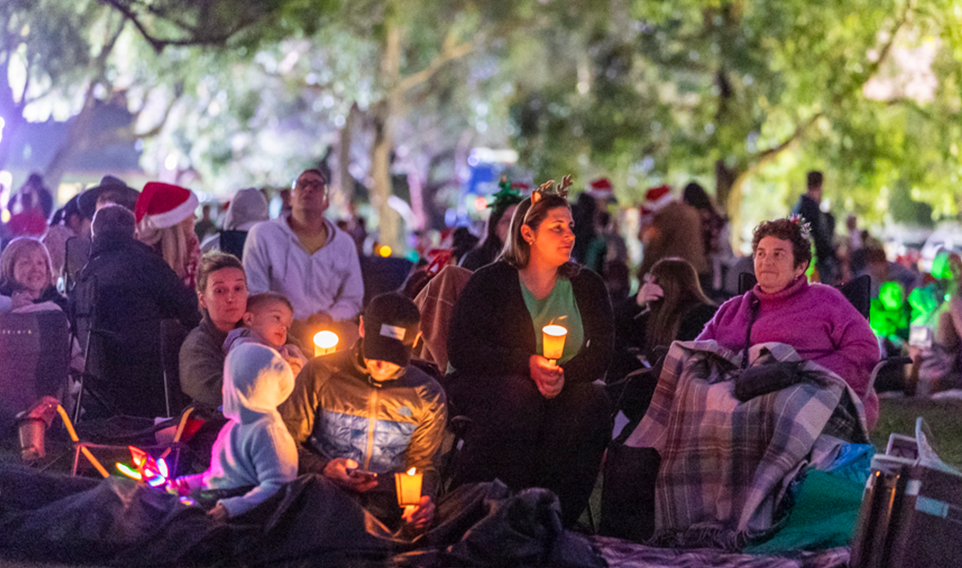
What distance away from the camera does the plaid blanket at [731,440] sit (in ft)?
16.6

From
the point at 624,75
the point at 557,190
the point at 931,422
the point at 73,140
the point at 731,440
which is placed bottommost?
the point at 931,422

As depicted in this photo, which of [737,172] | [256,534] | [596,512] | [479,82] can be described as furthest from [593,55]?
[256,534]

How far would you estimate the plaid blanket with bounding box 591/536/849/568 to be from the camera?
185 inches

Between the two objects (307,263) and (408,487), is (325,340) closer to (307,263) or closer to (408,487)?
(408,487)

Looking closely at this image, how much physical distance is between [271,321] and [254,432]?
827 millimetres

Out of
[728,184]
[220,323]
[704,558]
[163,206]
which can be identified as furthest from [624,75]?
[704,558]

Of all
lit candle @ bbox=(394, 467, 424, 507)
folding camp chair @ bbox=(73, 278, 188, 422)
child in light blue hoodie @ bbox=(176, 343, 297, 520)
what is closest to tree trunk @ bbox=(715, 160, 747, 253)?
folding camp chair @ bbox=(73, 278, 188, 422)

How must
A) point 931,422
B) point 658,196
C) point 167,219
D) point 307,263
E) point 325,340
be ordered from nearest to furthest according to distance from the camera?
point 325,340
point 167,219
point 307,263
point 931,422
point 658,196

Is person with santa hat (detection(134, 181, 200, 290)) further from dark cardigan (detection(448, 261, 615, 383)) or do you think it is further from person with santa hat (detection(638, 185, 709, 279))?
person with santa hat (detection(638, 185, 709, 279))

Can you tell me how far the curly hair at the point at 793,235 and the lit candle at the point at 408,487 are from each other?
235 cm

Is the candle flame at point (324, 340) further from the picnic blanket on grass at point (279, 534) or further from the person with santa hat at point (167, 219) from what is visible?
the person with santa hat at point (167, 219)

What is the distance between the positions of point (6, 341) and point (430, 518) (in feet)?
10.1

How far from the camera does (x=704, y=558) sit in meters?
4.92

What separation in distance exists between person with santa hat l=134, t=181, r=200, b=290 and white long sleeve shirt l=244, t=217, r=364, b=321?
431 millimetres
